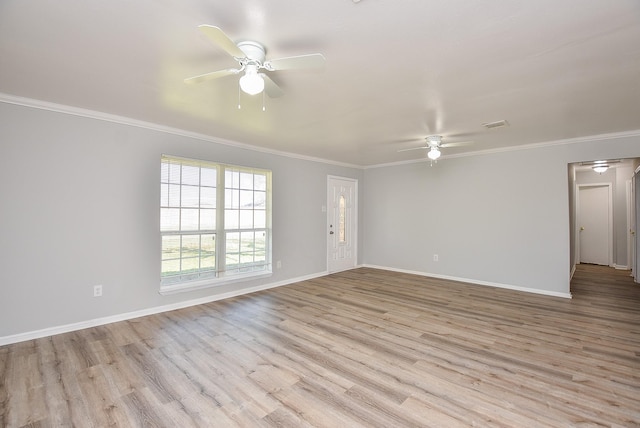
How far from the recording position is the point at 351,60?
226 cm

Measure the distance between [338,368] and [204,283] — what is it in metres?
2.72

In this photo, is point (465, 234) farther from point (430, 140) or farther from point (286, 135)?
point (286, 135)

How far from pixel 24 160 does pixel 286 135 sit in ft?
10.0

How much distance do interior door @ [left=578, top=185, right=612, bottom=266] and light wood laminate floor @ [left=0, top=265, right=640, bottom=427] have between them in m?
4.38

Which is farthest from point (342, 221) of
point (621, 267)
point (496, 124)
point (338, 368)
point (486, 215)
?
point (621, 267)

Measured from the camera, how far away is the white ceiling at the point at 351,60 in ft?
5.64

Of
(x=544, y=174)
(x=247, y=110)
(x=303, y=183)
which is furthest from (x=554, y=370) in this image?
(x=303, y=183)

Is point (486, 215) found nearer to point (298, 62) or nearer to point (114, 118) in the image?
point (298, 62)

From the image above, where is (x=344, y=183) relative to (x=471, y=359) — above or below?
above

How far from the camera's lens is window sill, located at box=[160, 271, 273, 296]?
13.5ft

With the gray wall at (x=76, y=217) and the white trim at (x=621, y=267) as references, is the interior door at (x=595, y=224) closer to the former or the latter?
the white trim at (x=621, y=267)

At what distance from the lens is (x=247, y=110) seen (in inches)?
134

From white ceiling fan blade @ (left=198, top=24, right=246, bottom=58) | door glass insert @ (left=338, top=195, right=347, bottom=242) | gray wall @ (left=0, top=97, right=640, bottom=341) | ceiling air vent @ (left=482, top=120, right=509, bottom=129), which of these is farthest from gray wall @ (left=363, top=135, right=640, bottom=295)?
white ceiling fan blade @ (left=198, top=24, right=246, bottom=58)

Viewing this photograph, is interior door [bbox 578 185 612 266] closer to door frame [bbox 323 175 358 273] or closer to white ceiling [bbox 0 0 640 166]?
white ceiling [bbox 0 0 640 166]
